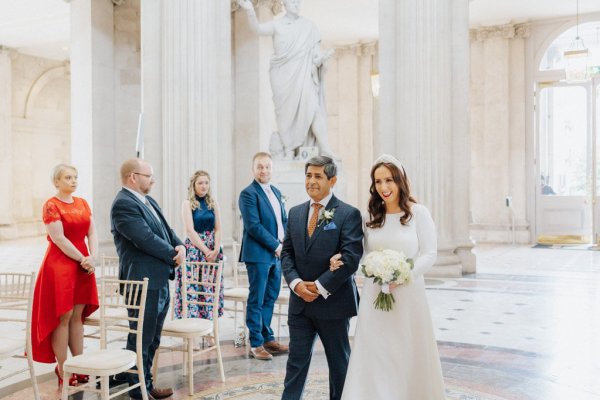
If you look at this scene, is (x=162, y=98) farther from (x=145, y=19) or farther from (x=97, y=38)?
(x=97, y=38)

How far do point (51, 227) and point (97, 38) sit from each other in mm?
8978

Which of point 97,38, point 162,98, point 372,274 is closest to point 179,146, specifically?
point 162,98

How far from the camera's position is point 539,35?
55.8 ft

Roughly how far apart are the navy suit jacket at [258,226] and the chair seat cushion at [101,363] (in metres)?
1.66

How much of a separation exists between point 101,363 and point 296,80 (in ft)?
23.0

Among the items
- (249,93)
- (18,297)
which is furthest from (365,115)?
(18,297)

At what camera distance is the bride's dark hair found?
3451 millimetres

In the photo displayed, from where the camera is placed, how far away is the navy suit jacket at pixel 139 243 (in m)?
4.09

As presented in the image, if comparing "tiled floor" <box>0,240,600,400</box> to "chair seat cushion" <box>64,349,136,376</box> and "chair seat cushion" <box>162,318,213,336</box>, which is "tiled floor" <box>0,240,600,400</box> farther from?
"chair seat cushion" <box>64,349,136,376</box>

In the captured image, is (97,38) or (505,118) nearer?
(97,38)

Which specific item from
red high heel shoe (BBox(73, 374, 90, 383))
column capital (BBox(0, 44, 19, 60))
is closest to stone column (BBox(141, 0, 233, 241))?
red high heel shoe (BBox(73, 374, 90, 383))

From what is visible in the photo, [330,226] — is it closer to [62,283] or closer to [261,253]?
[261,253]

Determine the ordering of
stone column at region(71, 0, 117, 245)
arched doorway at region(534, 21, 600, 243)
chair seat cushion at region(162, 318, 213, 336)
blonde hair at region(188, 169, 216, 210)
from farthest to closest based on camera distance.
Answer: arched doorway at region(534, 21, 600, 243) < stone column at region(71, 0, 117, 245) < blonde hair at region(188, 169, 216, 210) < chair seat cushion at region(162, 318, 213, 336)

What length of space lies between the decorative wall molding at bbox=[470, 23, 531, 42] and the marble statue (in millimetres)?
8978
